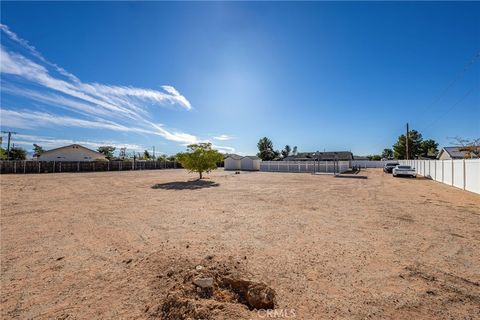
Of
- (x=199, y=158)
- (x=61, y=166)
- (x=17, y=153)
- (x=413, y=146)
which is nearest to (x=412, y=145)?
(x=413, y=146)

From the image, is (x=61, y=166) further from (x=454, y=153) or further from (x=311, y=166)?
(x=454, y=153)

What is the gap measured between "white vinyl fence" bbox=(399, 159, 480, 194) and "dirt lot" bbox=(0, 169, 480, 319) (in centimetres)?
601

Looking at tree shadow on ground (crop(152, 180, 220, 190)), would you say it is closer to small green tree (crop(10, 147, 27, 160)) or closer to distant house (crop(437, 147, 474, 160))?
distant house (crop(437, 147, 474, 160))

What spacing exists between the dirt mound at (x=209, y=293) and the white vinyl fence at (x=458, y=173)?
1505cm

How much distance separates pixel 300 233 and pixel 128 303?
412 centimetres

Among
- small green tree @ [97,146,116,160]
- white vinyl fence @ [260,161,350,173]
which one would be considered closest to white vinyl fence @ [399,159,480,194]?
white vinyl fence @ [260,161,350,173]

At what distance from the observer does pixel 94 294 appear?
10.1 ft

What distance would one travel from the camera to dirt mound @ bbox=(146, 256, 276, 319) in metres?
2.65

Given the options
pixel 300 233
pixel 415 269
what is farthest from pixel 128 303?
pixel 415 269

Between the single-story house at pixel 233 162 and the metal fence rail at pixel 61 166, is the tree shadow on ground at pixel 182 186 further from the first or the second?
the single-story house at pixel 233 162

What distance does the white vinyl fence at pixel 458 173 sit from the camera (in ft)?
38.3

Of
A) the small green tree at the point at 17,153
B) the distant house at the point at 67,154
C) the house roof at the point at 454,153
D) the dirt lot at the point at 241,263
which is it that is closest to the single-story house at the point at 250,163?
the house roof at the point at 454,153

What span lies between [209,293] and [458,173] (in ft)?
60.4

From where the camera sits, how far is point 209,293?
3.01m
